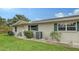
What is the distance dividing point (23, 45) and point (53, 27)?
0.64 meters

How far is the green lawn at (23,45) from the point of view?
5.15m

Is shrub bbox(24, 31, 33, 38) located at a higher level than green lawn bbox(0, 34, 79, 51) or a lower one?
higher

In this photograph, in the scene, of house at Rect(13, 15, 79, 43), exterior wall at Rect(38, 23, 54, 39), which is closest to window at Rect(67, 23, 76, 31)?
house at Rect(13, 15, 79, 43)

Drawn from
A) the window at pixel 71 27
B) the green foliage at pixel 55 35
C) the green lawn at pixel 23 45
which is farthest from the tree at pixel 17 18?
the window at pixel 71 27

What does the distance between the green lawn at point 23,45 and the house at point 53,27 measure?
0.43ft

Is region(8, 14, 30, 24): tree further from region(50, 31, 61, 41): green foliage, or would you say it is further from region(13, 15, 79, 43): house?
region(50, 31, 61, 41): green foliage

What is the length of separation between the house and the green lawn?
13 centimetres

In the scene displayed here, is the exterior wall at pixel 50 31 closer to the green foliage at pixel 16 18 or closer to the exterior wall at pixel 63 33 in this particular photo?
the exterior wall at pixel 63 33

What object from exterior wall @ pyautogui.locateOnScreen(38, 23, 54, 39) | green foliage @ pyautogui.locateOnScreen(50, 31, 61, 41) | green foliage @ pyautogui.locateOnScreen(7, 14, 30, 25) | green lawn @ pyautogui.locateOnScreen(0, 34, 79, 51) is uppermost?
green foliage @ pyautogui.locateOnScreen(7, 14, 30, 25)

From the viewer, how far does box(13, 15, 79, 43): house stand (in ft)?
16.8

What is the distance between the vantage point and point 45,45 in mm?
5188

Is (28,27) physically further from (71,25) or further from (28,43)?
(71,25)

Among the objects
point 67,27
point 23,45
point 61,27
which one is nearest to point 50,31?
point 61,27
